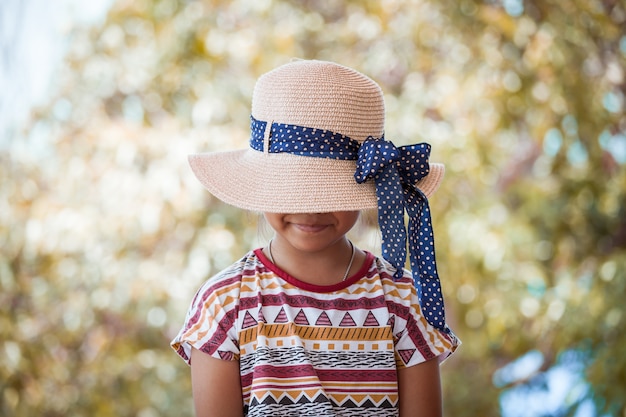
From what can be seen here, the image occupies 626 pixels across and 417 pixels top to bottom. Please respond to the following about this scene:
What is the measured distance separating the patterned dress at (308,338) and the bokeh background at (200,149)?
4.27ft

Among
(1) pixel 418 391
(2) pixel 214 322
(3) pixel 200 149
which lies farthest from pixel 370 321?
(3) pixel 200 149

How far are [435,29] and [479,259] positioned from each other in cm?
79

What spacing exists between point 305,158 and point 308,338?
0.28 m

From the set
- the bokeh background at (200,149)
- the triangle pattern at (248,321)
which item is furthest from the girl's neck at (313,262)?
the bokeh background at (200,149)

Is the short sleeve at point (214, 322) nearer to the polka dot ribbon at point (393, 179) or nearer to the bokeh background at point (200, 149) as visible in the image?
the polka dot ribbon at point (393, 179)

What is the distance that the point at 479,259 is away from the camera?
3.05 m

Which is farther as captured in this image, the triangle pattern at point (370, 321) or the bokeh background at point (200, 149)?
the bokeh background at point (200, 149)

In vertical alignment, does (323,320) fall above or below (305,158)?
below

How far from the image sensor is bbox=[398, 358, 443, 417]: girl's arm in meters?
1.44

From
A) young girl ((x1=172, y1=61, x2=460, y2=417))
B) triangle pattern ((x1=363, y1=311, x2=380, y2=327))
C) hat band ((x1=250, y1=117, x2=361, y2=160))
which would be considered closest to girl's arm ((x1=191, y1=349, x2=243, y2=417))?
young girl ((x1=172, y1=61, x2=460, y2=417))

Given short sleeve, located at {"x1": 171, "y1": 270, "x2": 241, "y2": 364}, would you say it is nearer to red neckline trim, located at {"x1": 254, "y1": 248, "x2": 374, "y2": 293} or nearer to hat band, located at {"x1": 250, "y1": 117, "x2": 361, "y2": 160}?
red neckline trim, located at {"x1": 254, "y1": 248, "x2": 374, "y2": 293}

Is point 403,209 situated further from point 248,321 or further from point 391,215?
point 248,321

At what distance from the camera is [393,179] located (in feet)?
4.51

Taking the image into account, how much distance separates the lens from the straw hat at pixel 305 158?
4.43 ft
